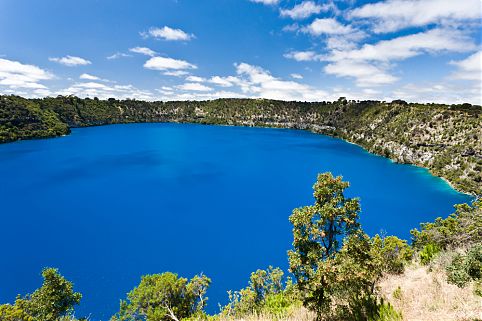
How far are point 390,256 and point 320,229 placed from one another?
1320 cm

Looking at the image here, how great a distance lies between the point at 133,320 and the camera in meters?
23.9

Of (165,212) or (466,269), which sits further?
(165,212)

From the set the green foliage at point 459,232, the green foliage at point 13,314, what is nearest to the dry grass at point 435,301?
the green foliage at point 459,232

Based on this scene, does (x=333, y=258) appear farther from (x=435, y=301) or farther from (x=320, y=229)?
(x=435, y=301)

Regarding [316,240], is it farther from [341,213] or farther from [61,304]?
[61,304]

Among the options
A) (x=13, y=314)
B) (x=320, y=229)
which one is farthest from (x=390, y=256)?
(x=13, y=314)

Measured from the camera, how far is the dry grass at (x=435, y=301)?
942 cm

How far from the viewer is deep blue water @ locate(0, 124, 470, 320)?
130ft

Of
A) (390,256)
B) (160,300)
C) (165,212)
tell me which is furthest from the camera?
(165,212)

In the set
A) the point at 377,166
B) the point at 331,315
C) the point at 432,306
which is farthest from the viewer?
the point at 377,166

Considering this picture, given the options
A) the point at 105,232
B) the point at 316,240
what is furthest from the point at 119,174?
the point at 316,240

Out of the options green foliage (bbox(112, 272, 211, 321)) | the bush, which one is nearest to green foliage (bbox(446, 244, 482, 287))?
the bush

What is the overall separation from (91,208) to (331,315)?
60.4 metres

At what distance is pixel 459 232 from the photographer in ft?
93.1
